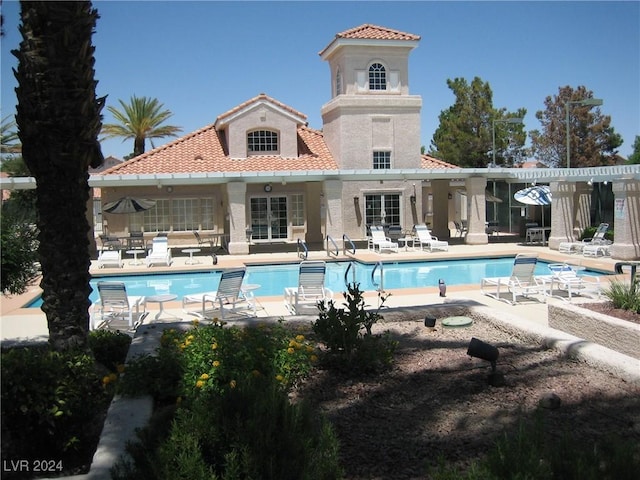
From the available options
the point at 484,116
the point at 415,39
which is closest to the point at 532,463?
the point at 415,39

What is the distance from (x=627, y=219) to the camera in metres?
19.1

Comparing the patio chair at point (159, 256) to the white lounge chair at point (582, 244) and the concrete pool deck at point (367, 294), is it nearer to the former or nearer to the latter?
the concrete pool deck at point (367, 294)

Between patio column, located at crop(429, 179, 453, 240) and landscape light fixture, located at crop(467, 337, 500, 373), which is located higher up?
patio column, located at crop(429, 179, 453, 240)

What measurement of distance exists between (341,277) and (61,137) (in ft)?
44.6

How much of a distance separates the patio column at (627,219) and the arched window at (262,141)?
14417 millimetres

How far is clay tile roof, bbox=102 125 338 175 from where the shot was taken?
25906 millimetres

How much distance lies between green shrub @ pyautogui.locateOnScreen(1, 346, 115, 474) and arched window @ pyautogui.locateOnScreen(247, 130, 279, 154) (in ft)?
73.4

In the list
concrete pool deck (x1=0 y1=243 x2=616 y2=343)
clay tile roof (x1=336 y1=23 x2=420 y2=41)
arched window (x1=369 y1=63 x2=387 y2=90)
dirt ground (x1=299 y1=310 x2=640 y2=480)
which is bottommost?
dirt ground (x1=299 y1=310 x2=640 y2=480)

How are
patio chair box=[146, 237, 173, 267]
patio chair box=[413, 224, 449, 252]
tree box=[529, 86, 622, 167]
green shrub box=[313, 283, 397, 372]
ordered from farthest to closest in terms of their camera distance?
1. tree box=[529, 86, 622, 167]
2. patio chair box=[413, 224, 449, 252]
3. patio chair box=[146, 237, 173, 267]
4. green shrub box=[313, 283, 397, 372]

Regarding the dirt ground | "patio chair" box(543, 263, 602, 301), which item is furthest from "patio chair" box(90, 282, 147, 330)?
"patio chair" box(543, 263, 602, 301)

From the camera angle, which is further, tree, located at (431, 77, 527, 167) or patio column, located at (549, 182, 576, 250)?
tree, located at (431, 77, 527, 167)

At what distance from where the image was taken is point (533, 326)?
7914 mm

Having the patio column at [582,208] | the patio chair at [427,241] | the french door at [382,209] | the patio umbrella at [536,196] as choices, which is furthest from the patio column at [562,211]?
the french door at [382,209]

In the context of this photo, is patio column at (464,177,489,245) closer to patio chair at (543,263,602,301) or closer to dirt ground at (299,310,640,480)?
patio chair at (543,263,602,301)
